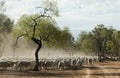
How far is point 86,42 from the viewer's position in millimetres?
114688

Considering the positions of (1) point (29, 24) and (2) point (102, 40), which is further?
(2) point (102, 40)

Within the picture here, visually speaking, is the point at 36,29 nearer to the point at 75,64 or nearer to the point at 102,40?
the point at 75,64

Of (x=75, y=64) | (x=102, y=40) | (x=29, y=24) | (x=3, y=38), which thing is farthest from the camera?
(x=102, y=40)

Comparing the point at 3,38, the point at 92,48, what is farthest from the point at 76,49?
the point at 3,38

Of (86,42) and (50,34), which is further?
(86,42)

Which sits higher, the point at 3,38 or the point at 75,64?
the point at 3,38

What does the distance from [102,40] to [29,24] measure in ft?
267

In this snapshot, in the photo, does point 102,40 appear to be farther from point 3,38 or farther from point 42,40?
point 42,40

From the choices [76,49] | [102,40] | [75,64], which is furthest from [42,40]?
[76,49]

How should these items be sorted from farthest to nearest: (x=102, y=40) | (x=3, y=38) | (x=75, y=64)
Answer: (x=102, y=40), (x=3, y=38), (x=75, y=64)

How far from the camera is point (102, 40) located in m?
125

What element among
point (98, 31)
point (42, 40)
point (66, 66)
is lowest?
point (66, 66)

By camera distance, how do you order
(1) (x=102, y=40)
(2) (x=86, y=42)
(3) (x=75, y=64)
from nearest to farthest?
(3) (x=75, y=64)
(2) (x=86, y=42)
(1) (x=102, y=40)

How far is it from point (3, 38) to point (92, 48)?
1486 inches
